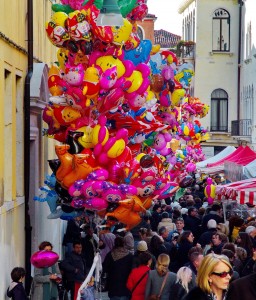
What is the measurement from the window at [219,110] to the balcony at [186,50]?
236 centimetres

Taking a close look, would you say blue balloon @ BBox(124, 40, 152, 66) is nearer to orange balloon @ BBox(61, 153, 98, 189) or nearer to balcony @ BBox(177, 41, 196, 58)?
orange balloon @ BBox(61, 153, 98, 189)

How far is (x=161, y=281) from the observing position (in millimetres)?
16359

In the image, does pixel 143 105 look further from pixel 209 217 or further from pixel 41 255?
pixel 209 217

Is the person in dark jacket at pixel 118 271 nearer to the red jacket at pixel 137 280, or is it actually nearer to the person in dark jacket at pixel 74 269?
the person in dark jacket at pixel 74 269

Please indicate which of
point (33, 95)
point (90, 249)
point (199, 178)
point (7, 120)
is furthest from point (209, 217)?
point (199, 178)

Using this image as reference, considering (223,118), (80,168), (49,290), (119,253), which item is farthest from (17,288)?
(223,118)

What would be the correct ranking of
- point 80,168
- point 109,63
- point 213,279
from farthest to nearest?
point 109,63, point 80,168, point 213,279

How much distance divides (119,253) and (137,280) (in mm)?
1421

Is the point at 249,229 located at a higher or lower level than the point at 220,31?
lower

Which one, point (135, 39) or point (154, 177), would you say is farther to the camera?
point (135, 39)

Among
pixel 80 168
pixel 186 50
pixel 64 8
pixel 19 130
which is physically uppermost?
pixel 186 50

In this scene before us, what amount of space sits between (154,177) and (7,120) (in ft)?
7.12

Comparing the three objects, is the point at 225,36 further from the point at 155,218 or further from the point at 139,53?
the point at 139,53

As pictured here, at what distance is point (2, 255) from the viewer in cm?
1619
